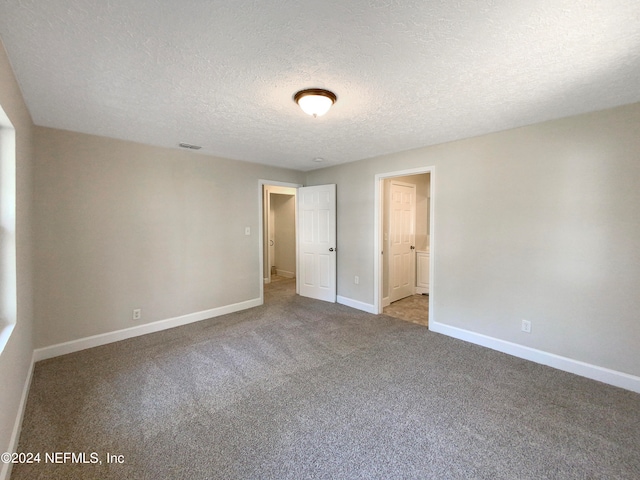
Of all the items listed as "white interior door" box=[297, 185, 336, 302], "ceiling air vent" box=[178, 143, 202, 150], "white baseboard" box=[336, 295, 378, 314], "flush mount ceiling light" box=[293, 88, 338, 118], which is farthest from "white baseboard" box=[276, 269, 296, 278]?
"flush mount ceiling light" box=[293, 88, 338, 118]

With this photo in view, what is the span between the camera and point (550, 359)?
2.77m

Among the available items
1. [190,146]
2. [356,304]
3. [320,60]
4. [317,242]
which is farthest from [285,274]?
[320,60]

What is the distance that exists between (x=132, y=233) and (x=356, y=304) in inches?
133

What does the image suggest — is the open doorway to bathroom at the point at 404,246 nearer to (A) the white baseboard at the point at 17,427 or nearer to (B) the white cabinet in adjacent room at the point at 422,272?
(B) the white cabinet in adjacent room at the point at 422,272

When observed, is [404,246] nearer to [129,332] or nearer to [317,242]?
[317,242]

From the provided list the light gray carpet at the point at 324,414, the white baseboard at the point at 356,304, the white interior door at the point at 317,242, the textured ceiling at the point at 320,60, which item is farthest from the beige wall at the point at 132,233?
the white baseboard at the point at 356,304

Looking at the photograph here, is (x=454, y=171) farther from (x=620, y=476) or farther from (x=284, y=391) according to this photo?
(x=284, y=391)

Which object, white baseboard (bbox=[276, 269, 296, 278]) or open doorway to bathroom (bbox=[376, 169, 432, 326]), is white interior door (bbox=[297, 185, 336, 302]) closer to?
open doorway to bathroom (bbox=[376, 169, 432, 326])

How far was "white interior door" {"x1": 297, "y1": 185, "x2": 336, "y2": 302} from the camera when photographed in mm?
4906

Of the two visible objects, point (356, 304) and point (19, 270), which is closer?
point (19, 270)

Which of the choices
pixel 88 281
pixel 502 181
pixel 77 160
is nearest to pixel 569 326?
pixel 502 181

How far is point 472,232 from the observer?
10.8 feet

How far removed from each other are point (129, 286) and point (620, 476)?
453 centimetres

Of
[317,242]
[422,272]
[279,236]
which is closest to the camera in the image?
[317,242]
